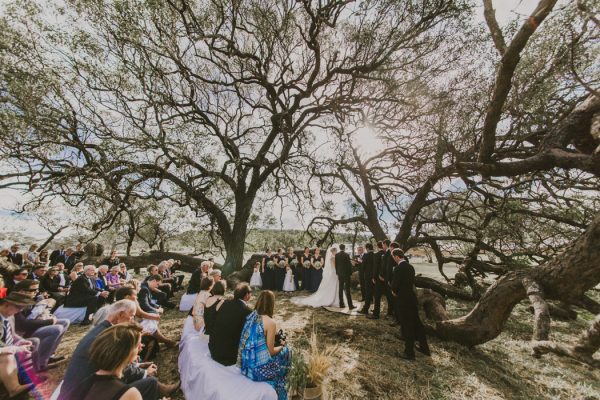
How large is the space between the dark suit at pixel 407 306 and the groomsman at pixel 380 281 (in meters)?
1.73

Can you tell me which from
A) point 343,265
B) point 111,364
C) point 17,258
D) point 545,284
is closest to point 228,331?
point 111,364

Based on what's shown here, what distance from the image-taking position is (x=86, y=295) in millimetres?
7008

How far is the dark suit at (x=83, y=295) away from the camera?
22.6 feet

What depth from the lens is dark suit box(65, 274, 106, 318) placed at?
6.89 metres

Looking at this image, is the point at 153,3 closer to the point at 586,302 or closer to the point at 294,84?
the point at 294,84

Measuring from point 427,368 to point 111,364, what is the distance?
469 centimetres

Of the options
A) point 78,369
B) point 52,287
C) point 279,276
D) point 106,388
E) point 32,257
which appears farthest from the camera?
point 279,276

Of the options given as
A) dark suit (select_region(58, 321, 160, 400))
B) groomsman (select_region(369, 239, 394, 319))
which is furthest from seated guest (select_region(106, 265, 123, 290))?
groomsman (select_region(369, 239, 394, 319))

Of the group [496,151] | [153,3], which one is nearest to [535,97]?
[496,151]

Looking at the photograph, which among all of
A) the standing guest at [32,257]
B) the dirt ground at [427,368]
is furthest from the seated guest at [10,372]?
the standing guest at [32,257]

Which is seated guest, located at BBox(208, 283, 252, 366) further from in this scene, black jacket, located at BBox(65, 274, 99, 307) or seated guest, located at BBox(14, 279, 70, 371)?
black jacket, located at BBox(65, 274, 99, 307)

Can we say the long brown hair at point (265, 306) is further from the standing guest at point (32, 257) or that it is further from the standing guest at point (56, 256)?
the standing guest at point (56, 256)

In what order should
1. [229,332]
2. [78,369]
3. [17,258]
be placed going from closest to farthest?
[78,369] < [229,332] < [17,258]

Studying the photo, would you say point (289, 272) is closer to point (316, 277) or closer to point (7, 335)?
point (316, 277)
